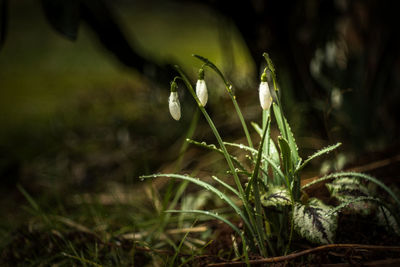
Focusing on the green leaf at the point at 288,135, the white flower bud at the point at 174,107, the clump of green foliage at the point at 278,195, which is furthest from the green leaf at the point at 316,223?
the white flower bud at the point at 174,107

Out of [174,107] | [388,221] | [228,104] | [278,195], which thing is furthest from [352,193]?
[228,104]

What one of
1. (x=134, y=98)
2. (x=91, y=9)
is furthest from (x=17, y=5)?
(x=91, y=9)

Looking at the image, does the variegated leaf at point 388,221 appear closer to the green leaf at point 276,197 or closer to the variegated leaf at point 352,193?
the variegated leaf at point 352,193

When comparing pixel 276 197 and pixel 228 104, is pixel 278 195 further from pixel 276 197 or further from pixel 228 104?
pixel 228 104

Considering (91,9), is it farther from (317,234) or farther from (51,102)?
(51,102)

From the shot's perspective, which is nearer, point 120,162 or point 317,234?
point 317,234


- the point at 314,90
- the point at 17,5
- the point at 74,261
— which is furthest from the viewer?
the point at 17,5

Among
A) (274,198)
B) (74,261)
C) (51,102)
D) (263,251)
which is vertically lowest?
(51,102)

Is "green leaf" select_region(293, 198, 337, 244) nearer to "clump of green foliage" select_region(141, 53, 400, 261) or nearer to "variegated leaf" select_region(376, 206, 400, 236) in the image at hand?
"clump of green foliage" select_region(141, 53, 400, 261)
